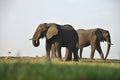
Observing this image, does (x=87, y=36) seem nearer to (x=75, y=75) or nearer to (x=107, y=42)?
(x=107, y=42)

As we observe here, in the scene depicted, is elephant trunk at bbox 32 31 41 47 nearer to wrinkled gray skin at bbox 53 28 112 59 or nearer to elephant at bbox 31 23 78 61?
elephant at bbox 31 23 78 61

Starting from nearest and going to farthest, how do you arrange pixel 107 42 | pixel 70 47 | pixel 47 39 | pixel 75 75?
pixel 75 75 → pixel 47 39 → pixel 70 47 → pixel 107 42

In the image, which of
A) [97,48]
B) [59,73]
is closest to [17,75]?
[59,73]

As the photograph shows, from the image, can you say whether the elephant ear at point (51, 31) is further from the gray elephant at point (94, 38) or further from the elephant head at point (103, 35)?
the elephant head at point (103, 35)

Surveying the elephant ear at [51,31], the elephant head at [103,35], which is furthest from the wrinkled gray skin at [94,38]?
the elephant ear at [51,31]

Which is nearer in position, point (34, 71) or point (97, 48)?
point (34, 71)

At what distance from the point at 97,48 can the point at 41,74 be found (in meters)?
21.0

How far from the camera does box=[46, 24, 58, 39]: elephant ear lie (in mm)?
18719

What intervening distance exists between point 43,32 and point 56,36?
0.66 m

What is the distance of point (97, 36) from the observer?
27016 mm

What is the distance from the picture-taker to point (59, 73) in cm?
554

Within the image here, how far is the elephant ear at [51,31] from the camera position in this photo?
1872 cm

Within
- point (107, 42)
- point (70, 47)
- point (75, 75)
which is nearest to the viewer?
point (75, 75)

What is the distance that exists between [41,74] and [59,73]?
9.5 inches
